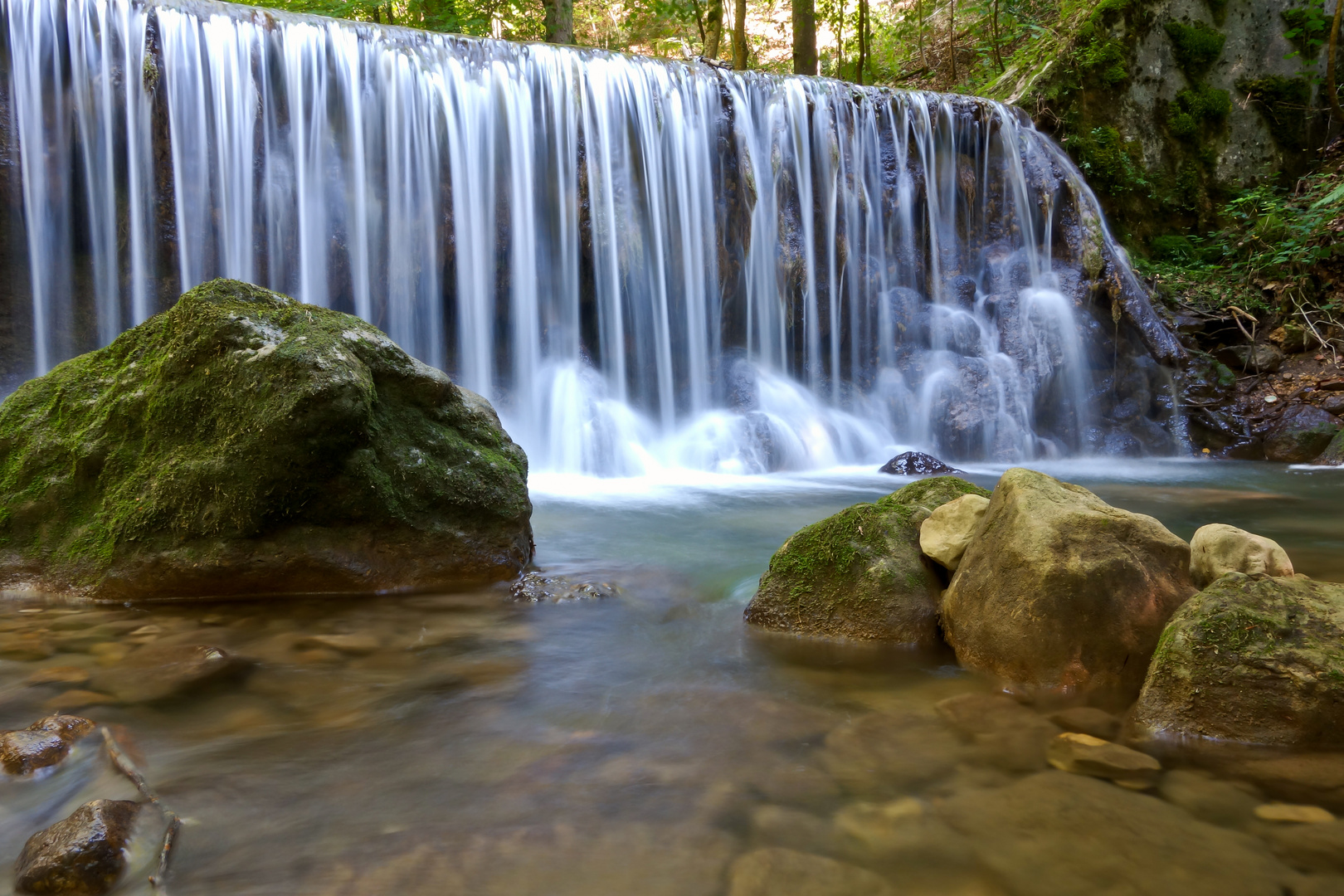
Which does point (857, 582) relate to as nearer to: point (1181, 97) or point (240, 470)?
point (240, 470)

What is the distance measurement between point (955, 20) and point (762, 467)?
554 inches

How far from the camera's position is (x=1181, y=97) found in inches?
498

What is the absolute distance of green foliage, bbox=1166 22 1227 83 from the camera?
41.2ft

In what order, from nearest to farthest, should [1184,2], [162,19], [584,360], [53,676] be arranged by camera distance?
[53,676] → [162,19] → [584,360] → [1184,2]

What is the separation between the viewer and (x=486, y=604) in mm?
3604

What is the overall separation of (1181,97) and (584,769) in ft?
47.8

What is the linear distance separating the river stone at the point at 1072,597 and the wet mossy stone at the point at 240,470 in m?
2.28

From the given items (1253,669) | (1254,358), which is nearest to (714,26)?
(1254,358)

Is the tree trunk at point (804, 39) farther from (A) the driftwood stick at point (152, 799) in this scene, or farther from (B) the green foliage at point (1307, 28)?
(A) the driftwood stick at point (152, 799)

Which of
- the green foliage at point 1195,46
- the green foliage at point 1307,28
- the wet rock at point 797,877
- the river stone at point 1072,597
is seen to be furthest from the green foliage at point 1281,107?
the wet rock at point 797,877

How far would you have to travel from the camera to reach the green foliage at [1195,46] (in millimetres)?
12570

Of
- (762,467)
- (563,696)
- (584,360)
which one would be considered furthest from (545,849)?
(584,360)

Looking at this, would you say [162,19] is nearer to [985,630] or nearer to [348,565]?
[348,565]

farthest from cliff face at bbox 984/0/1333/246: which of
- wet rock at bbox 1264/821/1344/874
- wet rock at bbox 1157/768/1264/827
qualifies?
wet rock at bbox 1264/821/1344/874
